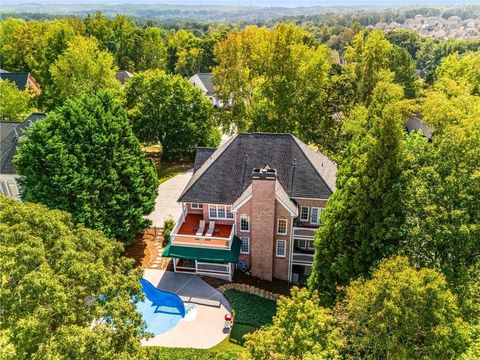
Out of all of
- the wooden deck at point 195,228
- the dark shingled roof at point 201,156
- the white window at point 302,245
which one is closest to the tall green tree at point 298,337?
the white window at point 302,245

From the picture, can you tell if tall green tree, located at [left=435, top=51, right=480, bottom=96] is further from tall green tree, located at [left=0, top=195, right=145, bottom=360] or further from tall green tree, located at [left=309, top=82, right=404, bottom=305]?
tall green tree, located at [left=0, top=195, right=145, bottom=360]

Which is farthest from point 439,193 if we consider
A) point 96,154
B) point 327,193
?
point 96,154

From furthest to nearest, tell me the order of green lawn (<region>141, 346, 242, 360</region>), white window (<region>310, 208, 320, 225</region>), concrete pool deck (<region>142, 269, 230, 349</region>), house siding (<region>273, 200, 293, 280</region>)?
white window (<region>310, 208, 320, 225</region>) < house siding (<region>273, 200, 293, 280</region>) < concrete pool deck (<region>142, 269, 230, 349</region>) < green lawn (<region>141, 346, 242, 360</region>)

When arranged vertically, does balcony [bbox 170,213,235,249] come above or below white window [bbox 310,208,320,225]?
below

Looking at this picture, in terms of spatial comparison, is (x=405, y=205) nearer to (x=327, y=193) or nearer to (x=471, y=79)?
(x=327, y=193)

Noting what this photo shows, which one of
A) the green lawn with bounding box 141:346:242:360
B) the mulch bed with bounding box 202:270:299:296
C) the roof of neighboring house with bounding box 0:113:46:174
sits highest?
the roof of neighboring house with bounding box 0:113:46:174

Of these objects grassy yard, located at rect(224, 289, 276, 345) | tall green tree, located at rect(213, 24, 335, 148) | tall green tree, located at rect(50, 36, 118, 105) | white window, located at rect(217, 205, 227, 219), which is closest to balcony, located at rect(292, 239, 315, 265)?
grassy yard, located at rect(224, 289, 276, 345)

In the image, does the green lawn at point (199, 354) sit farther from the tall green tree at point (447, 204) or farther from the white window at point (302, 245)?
the tall green tree at point (447, 204)

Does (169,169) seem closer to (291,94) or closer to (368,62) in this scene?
(291,94)
